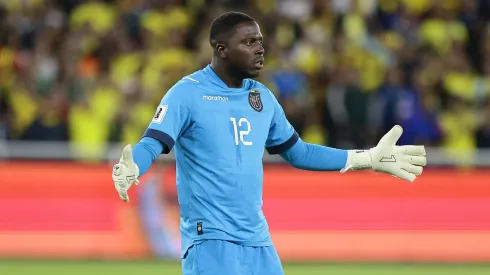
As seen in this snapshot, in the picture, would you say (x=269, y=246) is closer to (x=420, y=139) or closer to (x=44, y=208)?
(x=44, y=208)

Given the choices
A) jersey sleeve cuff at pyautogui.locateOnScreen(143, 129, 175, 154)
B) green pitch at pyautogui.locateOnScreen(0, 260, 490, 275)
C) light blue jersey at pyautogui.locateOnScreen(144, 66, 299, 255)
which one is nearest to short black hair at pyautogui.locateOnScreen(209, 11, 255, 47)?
light blue jersey at pyautogui.locateOnScreen(144, 66, 299, 255)

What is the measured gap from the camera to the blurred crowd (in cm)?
1360

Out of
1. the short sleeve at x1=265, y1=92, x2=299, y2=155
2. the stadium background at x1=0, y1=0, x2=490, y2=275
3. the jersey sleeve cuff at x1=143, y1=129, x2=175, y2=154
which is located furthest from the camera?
the stadium background at x1=0, y1=0, x2=490, y2=275

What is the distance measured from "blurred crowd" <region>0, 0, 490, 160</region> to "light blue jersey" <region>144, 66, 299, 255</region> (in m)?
6.76

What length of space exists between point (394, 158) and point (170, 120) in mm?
1469

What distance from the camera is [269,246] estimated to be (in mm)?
6121

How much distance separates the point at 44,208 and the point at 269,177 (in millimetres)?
2646

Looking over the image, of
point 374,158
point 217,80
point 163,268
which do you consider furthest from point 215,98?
point 163,268

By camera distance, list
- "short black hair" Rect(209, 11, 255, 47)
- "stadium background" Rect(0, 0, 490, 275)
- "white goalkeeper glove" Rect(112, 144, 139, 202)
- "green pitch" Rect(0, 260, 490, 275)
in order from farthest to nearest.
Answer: "stadium background" Rect(0, 0, 490, 275), "green pitch" Rect(0, 260, 490, 275), "short black hair" Rect(209, 11, 255, 47), "white goalkeeper glove" Rect(112, 144, 139, 202)

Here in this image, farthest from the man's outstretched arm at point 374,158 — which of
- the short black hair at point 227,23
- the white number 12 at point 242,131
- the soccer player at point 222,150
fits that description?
the short black hair at point 227,23

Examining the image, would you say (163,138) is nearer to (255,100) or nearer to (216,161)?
(216,161)

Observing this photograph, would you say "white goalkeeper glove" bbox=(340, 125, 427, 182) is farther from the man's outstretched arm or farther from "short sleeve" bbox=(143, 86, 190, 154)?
"short sleeve" bbox=(143, 86, 190, 154)

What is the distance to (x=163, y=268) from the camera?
11898 mm

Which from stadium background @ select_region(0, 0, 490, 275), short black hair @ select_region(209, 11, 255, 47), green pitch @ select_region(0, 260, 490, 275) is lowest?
green pitch @ select_region(0, 260, 490, 275)
